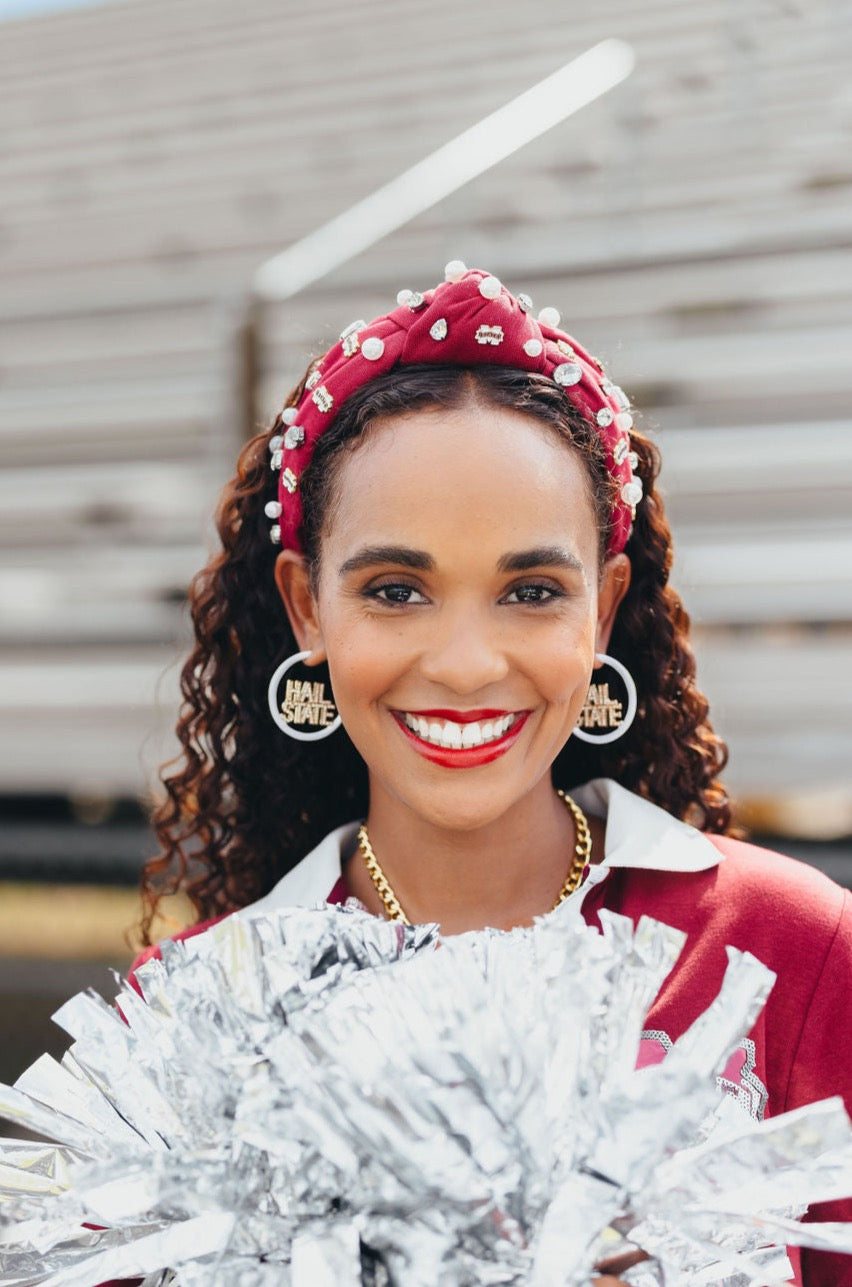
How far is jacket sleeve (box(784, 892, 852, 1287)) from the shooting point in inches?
62.2

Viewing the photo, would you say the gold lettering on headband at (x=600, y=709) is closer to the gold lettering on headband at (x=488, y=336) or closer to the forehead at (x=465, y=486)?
the forehead at (x=465, y=486)

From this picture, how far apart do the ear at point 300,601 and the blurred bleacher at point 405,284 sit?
70 cm

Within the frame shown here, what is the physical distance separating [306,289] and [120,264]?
11.2ft

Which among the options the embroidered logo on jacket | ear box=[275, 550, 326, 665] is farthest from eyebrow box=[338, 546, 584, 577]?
the embroidered logo on jacket

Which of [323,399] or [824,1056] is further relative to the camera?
[323,399]

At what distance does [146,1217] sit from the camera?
113 cm

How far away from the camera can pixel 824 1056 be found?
1.61 m

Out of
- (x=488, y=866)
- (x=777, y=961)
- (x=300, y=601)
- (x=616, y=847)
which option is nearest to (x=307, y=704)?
(x=300, y=601)

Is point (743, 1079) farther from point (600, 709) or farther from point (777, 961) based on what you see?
point (600, 709)

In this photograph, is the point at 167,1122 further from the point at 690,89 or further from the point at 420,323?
the point at 690,89

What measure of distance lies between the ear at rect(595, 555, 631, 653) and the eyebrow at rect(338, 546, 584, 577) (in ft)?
0.68

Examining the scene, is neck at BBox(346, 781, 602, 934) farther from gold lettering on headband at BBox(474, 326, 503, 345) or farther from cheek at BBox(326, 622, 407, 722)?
gold lettering on headband at BBox(474, 326, 503, 345)

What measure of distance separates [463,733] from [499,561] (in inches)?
7.3

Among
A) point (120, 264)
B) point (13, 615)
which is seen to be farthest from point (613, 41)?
point (13, 615)
